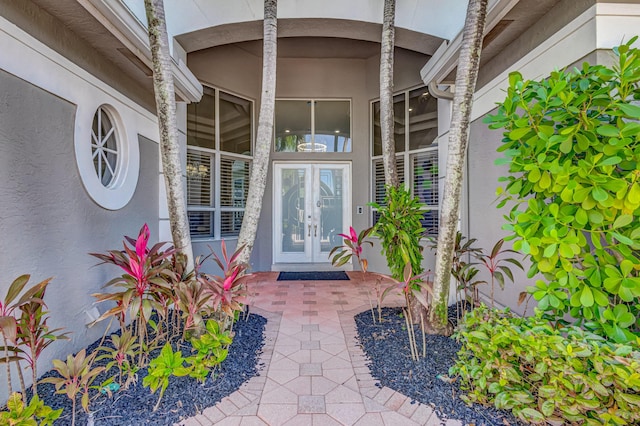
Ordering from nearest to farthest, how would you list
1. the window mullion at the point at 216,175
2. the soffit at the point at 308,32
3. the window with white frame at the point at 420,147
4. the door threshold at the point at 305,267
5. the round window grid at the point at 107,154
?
the round window grid at the point at 107,154, the soffit at the point at 308,32, the window with white frame at the point at 420,147, the window mullion at the point at 216,175, the door threshold at the point at 305,267

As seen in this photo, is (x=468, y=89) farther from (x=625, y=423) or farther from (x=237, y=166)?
(x=237, y=166)

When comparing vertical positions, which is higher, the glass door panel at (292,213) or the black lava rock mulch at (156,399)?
the glass door panel at (292,213)

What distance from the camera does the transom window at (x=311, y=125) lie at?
601cm

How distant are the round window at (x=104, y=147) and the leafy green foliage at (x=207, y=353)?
2.04m

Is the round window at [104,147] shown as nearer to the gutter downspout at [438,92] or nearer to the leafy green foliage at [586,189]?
the leafy green foliage at [586,189]

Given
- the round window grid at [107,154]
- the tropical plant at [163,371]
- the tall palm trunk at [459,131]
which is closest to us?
the tropical plant at [163,371]

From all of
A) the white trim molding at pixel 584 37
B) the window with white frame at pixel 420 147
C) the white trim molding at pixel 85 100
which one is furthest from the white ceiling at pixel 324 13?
the white trim molding at pixel 85 100

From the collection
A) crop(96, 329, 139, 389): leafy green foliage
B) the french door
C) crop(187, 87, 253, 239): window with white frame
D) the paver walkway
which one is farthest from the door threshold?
crop(96, 329, 139, 389): leafy green foliage

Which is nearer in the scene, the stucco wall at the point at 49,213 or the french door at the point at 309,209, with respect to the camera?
the stucco wall at the point at 49,213

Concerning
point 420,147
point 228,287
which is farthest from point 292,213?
point 228,287

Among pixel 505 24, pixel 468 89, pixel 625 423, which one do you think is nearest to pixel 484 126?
pixel 505 24

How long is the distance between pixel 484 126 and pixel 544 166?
1951 mm

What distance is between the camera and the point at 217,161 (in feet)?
17.0

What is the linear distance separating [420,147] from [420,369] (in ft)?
12.7
